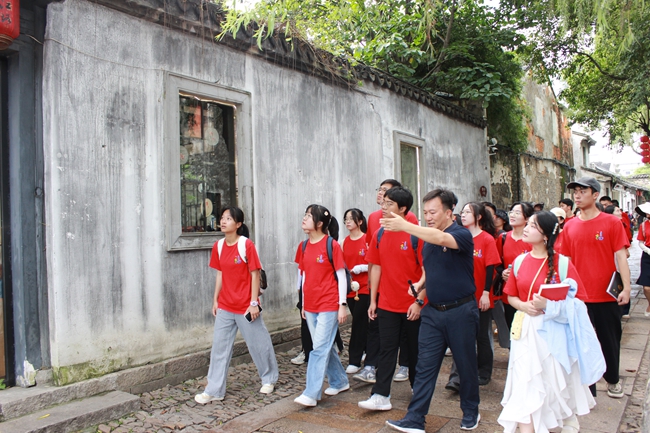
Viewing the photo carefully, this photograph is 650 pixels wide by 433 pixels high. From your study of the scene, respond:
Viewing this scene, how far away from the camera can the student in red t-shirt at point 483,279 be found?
532 cm

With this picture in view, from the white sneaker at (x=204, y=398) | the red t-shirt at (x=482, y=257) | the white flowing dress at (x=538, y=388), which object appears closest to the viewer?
the white flowing dress at (x=538, y=388)

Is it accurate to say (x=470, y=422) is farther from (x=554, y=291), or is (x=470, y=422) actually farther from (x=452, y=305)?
(x=554, y=291)

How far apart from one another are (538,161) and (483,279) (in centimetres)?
1348

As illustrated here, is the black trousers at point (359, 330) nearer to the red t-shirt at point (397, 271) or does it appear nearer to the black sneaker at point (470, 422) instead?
the red t-shirt at point (397, 271)

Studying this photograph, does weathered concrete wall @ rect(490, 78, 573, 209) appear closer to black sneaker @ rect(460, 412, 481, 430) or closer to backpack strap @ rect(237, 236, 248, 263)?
backpack strap @ rect(237, 236, 248, 263)

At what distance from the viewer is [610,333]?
4719 mm

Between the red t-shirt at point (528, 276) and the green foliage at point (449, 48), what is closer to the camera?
the red t-shirt at point (528, 276)

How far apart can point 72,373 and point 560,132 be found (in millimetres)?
20324

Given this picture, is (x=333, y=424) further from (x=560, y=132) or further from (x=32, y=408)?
(x=560, y=132)

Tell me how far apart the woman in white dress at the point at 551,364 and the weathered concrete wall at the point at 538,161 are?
11164mm

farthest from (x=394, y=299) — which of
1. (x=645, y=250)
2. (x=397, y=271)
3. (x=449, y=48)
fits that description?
(x=449, y=48)

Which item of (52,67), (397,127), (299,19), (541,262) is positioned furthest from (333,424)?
(397,127)

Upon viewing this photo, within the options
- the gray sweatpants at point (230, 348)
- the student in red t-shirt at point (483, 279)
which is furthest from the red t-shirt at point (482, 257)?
the gray sweatpants at point (230, 348)

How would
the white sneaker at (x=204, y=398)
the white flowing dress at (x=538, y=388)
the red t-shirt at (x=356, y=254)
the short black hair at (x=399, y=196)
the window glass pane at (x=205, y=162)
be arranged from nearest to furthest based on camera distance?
the white flowing dress at (x=538, y=388), the short black hair at (x=399, y=196), the white sneaker at (x=204, y=398), the red t-shirt at (x=356, y=254), the window glass pane at (x=205, y=162)
